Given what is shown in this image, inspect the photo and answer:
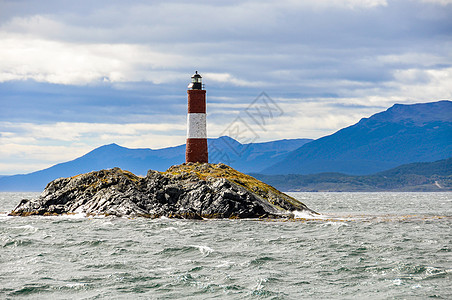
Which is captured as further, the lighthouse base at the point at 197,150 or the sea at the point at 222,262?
the lighthouse base at the point at 197,150

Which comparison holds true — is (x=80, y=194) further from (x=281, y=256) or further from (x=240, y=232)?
(x=281, y=256)

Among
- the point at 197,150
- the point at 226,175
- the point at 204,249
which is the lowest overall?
the point at 204,249

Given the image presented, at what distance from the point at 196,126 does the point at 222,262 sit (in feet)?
145

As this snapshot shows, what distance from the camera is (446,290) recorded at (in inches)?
907

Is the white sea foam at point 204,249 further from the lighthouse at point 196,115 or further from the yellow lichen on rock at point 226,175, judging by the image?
the lighthouse at point 196,115

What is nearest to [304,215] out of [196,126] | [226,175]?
[226,175]

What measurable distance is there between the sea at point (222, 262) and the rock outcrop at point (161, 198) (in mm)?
9520

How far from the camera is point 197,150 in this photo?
74.5 meters

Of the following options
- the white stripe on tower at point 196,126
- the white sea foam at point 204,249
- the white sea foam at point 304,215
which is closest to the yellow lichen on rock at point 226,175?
the white sea foam at point 304,215

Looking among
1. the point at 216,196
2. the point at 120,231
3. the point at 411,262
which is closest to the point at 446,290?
the point at 411,262

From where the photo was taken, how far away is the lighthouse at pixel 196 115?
72.5 m

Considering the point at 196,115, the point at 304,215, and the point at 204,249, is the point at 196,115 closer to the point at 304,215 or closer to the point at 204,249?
the point at 304,215

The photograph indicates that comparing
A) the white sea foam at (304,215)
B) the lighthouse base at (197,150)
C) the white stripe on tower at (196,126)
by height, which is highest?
the white stripe on tower at (196,126)

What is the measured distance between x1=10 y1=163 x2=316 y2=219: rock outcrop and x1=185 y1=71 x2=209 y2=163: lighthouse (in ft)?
27.6
